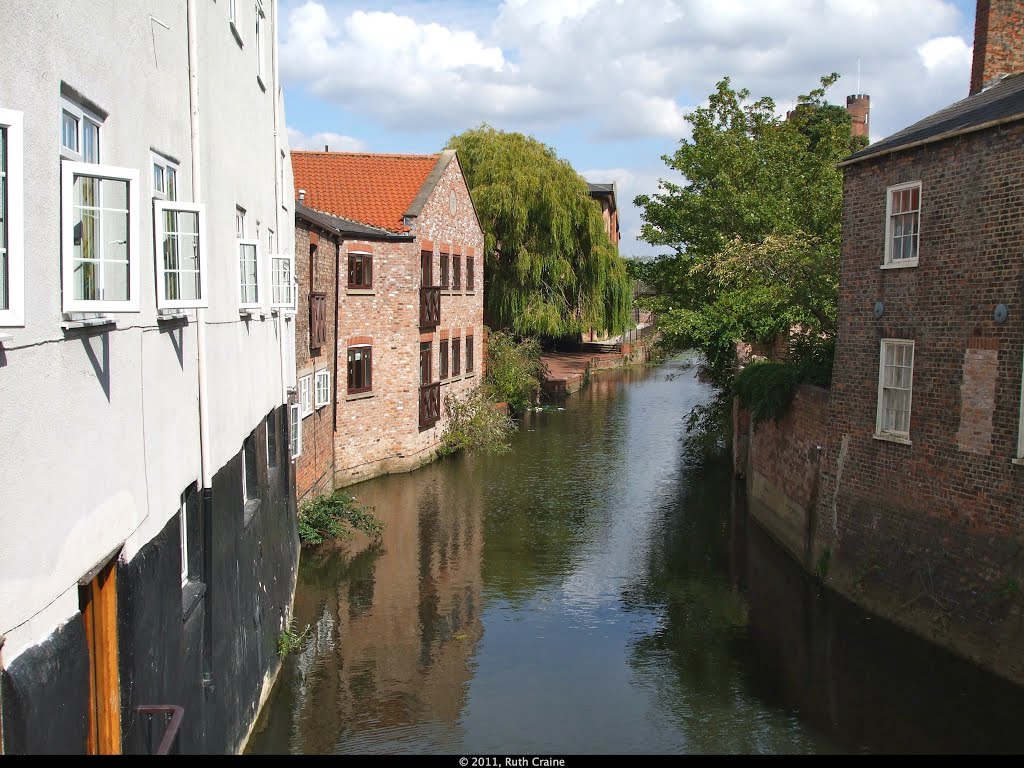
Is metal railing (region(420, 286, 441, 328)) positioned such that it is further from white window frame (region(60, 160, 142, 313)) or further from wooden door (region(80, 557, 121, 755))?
white window frame (region(60, 160, 142, 313))

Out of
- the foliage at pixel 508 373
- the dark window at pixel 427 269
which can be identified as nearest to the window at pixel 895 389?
the dark window at pixel 427 269

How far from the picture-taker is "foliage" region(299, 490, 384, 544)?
17531 mm

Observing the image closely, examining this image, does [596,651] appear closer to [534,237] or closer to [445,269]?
[445,269]

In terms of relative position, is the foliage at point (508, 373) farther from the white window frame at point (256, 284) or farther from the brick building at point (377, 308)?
the white window frame at point (256, 284)

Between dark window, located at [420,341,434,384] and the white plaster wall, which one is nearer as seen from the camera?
the white plaster wall

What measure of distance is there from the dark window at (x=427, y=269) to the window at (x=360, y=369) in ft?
8.98

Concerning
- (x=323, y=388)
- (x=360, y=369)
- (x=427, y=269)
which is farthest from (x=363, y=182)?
(x=323, y=388)

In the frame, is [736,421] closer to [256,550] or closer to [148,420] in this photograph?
[256,550]

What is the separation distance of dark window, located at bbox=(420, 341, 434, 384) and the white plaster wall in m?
17.1

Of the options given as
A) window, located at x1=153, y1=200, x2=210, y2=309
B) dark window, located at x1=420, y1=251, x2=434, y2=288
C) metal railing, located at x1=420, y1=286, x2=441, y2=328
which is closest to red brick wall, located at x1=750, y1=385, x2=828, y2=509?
metal railing, located at x1=420, y1=286, x2=441, y2=328

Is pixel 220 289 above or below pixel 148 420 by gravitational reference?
above

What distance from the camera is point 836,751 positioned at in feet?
33.5
